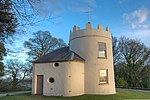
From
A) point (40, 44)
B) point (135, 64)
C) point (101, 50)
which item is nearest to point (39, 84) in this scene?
point (101, 50)

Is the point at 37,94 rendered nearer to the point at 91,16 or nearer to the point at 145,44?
the point at 91,16

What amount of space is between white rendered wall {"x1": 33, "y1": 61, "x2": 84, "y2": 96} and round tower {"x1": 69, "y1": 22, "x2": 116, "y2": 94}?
3.25 ft

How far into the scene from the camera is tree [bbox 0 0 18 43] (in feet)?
10.00

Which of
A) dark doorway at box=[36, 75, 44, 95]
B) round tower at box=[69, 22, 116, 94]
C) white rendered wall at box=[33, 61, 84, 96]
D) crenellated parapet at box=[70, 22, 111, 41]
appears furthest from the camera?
crenellated parapet at box=[70, 22, 111, 41]

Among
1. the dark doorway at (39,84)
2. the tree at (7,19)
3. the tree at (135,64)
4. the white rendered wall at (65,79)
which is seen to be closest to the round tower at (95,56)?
the white rendered wall at (65,79)

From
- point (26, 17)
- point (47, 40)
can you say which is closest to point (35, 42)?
point (47, 40)

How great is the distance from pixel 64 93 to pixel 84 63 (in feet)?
12.6

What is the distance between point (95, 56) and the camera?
54.4 ft

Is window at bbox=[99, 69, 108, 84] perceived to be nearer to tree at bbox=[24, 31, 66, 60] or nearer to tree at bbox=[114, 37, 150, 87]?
tree at bbox=[24, 31, 66, 60]

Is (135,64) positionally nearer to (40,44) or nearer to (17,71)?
(40,44)

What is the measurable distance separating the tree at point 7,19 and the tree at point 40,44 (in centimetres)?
2511

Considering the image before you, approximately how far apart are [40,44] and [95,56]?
15149 mm

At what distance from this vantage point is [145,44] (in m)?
32.0

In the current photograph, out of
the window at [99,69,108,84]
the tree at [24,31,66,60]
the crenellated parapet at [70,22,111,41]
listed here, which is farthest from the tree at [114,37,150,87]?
the window at [99,69,108,84]
